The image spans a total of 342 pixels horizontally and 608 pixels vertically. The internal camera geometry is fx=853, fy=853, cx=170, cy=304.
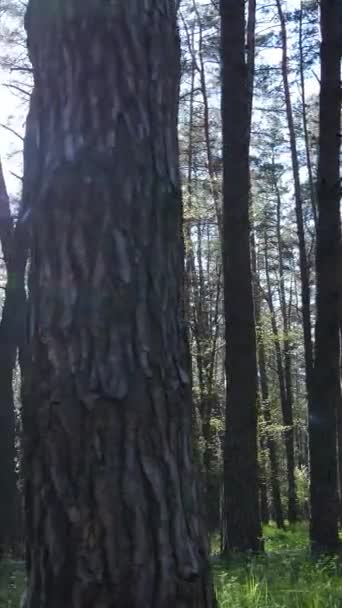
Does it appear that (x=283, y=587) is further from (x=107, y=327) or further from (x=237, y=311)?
(x=237, y=311)

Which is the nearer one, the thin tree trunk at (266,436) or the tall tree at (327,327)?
the tall tree at (327,327)

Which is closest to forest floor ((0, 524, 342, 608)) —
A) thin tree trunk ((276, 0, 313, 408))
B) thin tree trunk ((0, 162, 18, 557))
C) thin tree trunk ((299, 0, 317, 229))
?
thin tree trunk ((0, 162, 18, 557))

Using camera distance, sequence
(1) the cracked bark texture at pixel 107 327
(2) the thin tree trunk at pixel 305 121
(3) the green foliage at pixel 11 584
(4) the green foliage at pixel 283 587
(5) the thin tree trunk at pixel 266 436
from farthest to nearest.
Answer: (5) the thin tree trunk at pixel 266 436
(2) the thin tree trunk at pixel 305 121
(3) the green foliage at pixel 11 584
(4) the green foliage at pixel 283 587
(1) the cracked bark texture at pixel 107 327

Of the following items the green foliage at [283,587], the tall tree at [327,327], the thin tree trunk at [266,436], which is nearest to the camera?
the green foliage at [283,587]

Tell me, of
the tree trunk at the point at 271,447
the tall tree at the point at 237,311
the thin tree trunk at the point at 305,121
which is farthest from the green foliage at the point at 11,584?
the tree trunk at the point at 271,447

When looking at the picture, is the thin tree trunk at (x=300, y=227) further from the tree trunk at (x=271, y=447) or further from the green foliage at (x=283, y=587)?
the green foliage at (x=283, y=587)

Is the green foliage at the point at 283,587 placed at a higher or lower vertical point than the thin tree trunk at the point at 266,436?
lower

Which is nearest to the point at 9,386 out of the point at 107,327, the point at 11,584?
the point at 11,584

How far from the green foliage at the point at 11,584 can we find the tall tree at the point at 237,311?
248 cm

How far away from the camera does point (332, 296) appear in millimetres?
10203

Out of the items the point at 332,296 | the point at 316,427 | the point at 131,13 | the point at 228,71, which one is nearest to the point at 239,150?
the point at 228,71

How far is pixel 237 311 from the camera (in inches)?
396

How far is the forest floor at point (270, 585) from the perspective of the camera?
482cm

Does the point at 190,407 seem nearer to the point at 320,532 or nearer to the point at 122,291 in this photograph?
the point at 122,291
